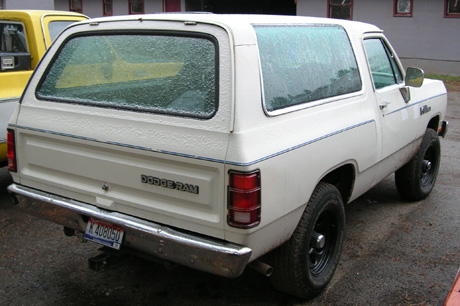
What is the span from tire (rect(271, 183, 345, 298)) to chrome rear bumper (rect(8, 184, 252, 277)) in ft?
1.95

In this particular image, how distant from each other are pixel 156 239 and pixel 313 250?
1.24 metres

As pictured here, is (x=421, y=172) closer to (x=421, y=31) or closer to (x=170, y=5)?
(x=421, y=31)

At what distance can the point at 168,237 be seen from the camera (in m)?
2.85

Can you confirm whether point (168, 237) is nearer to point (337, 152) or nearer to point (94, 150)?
point (94, 150)

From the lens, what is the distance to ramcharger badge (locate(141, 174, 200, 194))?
9.21 ft

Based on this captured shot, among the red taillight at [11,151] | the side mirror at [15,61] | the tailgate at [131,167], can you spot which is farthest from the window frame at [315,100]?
the side mirror at [15,61]

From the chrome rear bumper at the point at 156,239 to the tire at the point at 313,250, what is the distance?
596 millimetres

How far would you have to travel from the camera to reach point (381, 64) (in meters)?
4.65

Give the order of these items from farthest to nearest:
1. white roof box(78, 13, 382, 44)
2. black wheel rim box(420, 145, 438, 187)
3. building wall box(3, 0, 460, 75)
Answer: building wall box(3, 0, 460, 75)
black wheel rim box(420, 145, 438, 187)
white roof box(78, 13, 382, 44)

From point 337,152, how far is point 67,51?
2001 mm

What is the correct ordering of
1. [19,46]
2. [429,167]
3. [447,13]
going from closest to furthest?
[429,167] < [19,46] < [447,13]

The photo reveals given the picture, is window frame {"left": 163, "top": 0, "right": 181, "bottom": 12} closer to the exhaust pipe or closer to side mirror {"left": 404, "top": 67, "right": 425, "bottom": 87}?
side mirror {"left": 404, "top": 67, "right": 425, "bottom": 87}

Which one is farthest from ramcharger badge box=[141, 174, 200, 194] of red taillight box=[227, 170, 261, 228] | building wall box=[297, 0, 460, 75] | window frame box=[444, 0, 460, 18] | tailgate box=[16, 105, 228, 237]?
window frame box=[444, 0, 460, 18]

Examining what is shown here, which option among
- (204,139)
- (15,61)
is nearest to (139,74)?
(204,139)
